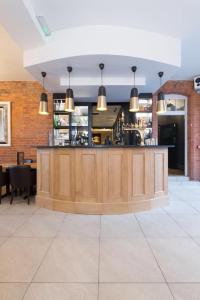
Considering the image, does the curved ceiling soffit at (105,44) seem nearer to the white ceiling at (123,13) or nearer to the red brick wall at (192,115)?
the white ceiling at (123,13)

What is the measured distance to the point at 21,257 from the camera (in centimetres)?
249

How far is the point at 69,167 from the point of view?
4148 millimetres

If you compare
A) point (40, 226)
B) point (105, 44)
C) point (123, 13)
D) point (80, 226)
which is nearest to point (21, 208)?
point (40, 226)

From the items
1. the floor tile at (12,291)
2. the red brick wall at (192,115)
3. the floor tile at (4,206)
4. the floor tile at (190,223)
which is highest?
the red brick wall at (192,115)

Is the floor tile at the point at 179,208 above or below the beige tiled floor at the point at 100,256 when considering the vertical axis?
above

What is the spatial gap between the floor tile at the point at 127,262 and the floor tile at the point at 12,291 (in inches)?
25.6

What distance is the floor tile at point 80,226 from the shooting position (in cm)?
314

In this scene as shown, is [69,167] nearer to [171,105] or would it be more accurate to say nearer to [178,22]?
[178,22]

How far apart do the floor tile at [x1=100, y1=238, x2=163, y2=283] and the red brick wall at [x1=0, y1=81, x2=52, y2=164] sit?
5.32m

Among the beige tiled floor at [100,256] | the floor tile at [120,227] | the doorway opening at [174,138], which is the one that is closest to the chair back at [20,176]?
the beige tiled floor at [100,256]

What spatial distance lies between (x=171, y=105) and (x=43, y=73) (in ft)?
14.9

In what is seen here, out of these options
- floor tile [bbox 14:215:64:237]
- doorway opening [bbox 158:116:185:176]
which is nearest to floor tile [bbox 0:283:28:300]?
floor tile [bbox 14:215:64:237]

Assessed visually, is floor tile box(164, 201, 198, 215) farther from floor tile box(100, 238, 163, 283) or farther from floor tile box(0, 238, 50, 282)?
floor tile box(0, 238, 50, 282)

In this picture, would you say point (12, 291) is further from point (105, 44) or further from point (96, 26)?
point (96, 26)
